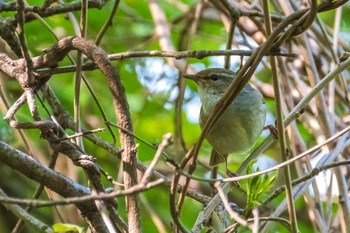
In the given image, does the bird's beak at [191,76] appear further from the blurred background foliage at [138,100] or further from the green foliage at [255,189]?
the green foliage at [255,189]

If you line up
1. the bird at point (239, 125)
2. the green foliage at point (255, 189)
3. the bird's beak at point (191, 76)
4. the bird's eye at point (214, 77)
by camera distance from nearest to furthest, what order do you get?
the green foliage at point (255, 189) < the bird at point (239, 125) < the bird's beak at point (191, 76) < the bird's eye at point (214, 77)

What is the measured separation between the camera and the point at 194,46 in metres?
5.20

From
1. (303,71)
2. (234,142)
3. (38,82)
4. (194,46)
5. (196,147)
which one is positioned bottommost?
(196,147)

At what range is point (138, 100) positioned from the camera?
483cm

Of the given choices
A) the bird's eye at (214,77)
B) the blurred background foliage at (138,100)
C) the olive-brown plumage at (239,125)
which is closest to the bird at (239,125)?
the olive-brown plumage at (239,125)

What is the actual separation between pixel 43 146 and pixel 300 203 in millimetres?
1781

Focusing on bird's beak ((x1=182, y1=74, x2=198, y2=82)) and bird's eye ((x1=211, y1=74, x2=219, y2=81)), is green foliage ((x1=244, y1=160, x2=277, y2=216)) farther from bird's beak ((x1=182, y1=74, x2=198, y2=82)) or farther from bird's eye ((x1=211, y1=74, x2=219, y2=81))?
bird's eye ((x1=211, y1=74, x2=219, y2=81))

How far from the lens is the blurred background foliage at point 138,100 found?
13.0 feet

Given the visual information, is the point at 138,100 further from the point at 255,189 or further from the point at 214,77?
the point at 255,189

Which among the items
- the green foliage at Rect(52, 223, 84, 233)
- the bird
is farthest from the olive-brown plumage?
the green foliage at Rect(52, 223, 84, 233)

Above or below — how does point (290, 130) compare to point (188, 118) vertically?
below

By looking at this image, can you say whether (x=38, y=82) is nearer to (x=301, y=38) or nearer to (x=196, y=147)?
(x=196, y=147)

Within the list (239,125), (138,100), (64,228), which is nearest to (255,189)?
(64,228)

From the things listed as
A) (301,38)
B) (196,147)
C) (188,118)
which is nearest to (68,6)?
(196,147)
